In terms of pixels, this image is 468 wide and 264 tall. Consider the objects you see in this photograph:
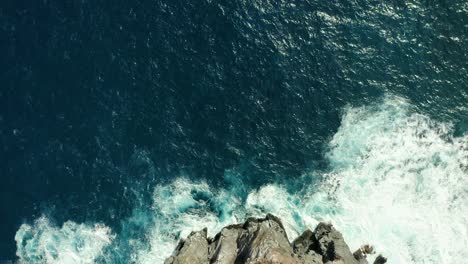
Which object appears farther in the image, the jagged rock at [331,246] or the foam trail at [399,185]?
the foam trail at [399,185]

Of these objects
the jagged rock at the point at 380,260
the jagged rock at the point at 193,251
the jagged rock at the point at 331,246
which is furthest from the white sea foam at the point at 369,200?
the jagged rock at the point at 193,251

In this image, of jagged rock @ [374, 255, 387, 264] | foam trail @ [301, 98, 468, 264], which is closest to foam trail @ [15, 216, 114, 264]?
foam trail @ [301, 98, 468, 264]

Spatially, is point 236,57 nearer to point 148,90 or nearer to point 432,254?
point 148,90

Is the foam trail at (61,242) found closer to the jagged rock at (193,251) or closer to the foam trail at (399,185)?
the jagged rock at (193,251)

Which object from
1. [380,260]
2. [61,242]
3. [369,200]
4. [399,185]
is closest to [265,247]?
→ [380,260]

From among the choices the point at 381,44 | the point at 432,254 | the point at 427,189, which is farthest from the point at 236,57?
the point at 432,254

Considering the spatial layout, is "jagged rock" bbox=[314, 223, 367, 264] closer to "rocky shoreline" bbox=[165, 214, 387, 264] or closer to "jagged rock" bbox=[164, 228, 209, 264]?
"rocky shoreline" bbox=[165, 214, 387, 264]

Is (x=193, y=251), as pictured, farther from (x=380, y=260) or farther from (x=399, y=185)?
(x=399, y=185)
